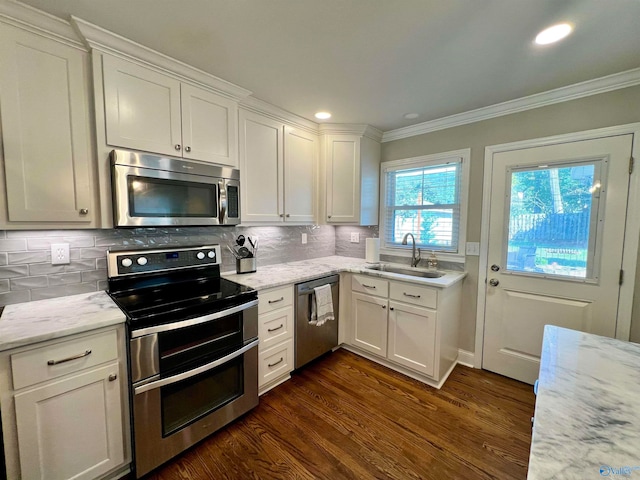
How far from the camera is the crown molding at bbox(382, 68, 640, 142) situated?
1.89m

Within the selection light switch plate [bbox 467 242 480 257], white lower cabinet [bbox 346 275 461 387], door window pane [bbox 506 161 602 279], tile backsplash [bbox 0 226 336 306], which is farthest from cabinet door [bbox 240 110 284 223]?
door window pane [bbox 506 161 602 279]

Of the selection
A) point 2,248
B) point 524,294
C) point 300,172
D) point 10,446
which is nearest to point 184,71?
point 300,172

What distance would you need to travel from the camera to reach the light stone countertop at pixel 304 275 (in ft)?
7.16

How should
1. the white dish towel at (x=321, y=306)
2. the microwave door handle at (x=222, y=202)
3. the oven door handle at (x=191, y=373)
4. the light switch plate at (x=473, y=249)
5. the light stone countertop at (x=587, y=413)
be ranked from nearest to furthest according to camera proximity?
the light stone countertop at (x=587, y=413)
the oven door handle at (x=191, y=373)
the microwave door handle at (x=222, y=202)
the white dish towel at (x=321, y=306)
the light switch plate at (x=473, y=249)

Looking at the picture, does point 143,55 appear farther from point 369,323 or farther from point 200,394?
point 369,323

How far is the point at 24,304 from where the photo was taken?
60.2 inches

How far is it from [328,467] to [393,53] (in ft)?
8.19

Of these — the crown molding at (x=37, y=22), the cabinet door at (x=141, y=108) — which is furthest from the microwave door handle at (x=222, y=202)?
the crown molding at (x=37, y=22)

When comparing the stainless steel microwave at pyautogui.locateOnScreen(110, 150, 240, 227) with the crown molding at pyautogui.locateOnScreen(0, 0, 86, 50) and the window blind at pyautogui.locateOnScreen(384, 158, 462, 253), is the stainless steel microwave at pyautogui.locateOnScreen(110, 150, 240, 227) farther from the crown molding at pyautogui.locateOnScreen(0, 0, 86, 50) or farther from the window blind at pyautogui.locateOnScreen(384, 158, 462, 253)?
the window blind at pyautogui.locateOnScreen(384, 158, 462, 253)

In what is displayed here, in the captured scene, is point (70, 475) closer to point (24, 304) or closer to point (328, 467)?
point (24, 304)

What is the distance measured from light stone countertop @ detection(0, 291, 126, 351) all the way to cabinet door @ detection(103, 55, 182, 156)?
0.95 meters

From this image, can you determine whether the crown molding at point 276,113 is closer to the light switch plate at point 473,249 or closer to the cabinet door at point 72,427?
the light switch plate at point 473,249

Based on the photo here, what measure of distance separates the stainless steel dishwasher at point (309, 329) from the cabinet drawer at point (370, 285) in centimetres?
18

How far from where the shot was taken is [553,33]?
4.79 feet
